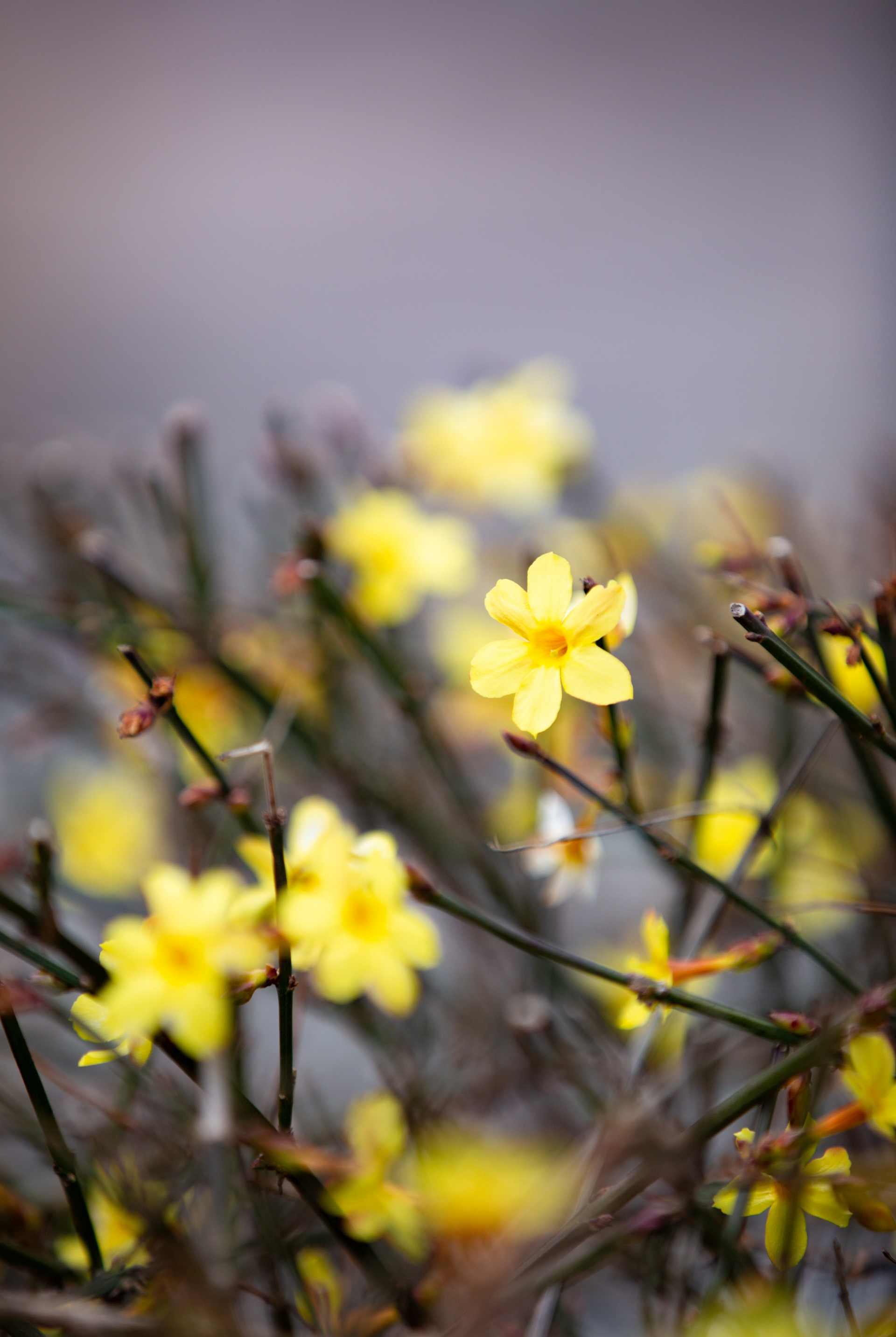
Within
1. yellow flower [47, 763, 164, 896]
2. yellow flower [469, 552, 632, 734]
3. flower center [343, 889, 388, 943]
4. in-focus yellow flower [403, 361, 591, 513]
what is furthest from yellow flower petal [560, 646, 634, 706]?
yellow flower [47, 763, 164, 896]

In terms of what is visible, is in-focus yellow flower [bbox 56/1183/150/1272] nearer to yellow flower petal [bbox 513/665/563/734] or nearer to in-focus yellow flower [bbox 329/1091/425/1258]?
in-focus yellow flower [bbox 329/1091/425/1258]

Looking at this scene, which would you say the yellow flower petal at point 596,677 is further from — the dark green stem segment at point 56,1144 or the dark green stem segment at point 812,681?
the dark green stem segment at point 56,1144

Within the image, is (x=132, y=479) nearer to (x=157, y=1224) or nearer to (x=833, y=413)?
(x=157, y=1224)

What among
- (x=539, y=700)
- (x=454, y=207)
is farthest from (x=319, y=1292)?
(x=454, y=207)

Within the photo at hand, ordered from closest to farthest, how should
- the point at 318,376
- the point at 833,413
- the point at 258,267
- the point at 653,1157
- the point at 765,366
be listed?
the point at 653,1157 → the point at 833,413 → the point at 765,366 → the point at 318,376 → the point at 258,267

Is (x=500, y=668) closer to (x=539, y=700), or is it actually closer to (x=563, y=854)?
(x=539, y=700)

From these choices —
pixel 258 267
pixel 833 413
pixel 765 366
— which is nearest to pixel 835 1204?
pixel 833 413
